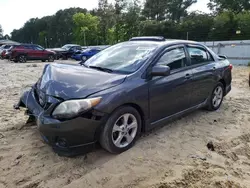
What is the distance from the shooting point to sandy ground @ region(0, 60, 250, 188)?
2.69m

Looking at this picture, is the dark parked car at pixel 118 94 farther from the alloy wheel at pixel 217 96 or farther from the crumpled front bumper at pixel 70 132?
the alloy wheel at pixel 217 96

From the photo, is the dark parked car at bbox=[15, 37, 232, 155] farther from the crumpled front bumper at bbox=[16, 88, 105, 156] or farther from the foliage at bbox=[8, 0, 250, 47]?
the foliage at bbox=[8, 0, 250, 47]

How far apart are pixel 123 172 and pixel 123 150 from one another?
429mm

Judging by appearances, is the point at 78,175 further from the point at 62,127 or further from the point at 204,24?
the point at 204,24

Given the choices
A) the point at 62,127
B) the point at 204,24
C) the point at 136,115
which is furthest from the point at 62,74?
the point at 204,24

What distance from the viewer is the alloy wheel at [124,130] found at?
3.15 meters

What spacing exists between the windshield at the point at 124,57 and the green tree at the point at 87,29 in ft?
150

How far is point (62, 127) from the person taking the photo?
2.75m

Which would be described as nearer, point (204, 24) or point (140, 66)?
point (140, 66)

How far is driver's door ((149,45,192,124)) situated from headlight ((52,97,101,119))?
1.01 metres

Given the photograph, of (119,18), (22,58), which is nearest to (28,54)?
(22,58)

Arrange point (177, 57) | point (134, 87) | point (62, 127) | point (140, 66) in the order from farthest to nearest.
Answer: point (177, 57) < point (140, 66) < point (134, 87) < point (62, 127)

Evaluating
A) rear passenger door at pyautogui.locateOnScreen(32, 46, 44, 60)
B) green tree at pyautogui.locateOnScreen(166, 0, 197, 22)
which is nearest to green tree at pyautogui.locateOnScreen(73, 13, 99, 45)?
green tree at pyautogui.locateOnScreen(166, 0, 197, 22)

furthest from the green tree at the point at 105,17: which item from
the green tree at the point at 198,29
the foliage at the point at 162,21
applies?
the green tree at the point at 198,29
